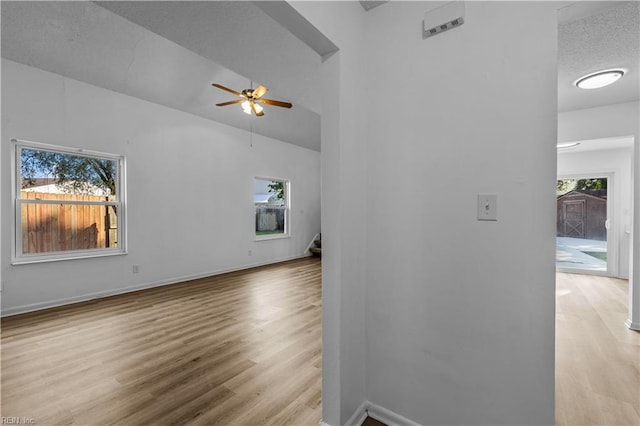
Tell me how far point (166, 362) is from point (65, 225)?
2.99m

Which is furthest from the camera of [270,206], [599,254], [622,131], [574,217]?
[270,206]

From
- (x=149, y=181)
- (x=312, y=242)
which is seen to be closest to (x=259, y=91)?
(x=149, y=181)

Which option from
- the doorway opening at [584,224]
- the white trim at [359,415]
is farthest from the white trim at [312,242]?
the white trim at [359,415]

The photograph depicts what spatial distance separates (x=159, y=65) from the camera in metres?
3.53

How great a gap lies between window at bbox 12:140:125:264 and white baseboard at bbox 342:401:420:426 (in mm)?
4293

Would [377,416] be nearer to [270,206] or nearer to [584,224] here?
[270,206]

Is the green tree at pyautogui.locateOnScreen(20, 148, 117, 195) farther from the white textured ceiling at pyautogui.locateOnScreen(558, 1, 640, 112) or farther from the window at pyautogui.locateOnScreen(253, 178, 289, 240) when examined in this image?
the white textured ceiling at pyautogui.locateOnScreen(558, 1, 640, 112)

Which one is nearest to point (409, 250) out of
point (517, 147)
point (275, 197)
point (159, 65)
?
point (517, 147)

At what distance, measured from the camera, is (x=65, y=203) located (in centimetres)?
393

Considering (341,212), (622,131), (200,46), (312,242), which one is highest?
(200,46)

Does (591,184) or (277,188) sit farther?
(277,188)

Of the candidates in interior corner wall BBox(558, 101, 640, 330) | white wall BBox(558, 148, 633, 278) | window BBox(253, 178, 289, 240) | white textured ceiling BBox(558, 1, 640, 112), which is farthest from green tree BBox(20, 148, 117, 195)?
white wall BBox(558, 148, 633, 278)

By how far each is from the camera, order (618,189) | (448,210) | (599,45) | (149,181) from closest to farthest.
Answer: (448,210) < (599,45) < (149,181) < (618,189)

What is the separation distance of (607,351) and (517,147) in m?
2.59
